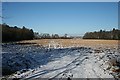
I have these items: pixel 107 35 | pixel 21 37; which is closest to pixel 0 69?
pixel 21 37

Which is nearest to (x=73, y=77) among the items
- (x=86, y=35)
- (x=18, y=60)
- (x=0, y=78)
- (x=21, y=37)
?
(x=0, y=78)

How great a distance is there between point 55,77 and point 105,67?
5393 mm

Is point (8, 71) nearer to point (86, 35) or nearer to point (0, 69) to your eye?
point (0, 69)

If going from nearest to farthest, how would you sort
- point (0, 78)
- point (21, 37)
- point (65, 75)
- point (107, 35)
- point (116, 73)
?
point (0, 78) → point (65, 75) → point (116, 73) → point (21, 37) → point (107, 35)

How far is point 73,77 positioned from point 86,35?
114 meters

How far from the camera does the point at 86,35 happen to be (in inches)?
4953

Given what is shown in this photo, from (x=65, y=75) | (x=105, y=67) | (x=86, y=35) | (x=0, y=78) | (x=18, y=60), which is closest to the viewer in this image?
(x=0, y=78)

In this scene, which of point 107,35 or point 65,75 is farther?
point 107,35

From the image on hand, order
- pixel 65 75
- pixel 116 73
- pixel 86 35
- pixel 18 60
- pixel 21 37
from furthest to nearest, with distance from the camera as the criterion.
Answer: pixel 86 35 → pixel 21 37 → pixel 18 60 → pixel 116 73 → pixel 65 75

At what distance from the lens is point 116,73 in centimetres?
1452

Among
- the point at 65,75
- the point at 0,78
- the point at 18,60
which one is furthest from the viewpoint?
the point at 18,60

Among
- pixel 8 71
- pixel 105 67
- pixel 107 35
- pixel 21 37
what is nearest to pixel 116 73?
pixel 105 67

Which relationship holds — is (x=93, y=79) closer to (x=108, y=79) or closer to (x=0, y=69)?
(x=108, y=79)

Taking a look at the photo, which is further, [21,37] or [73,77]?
[21,37]
